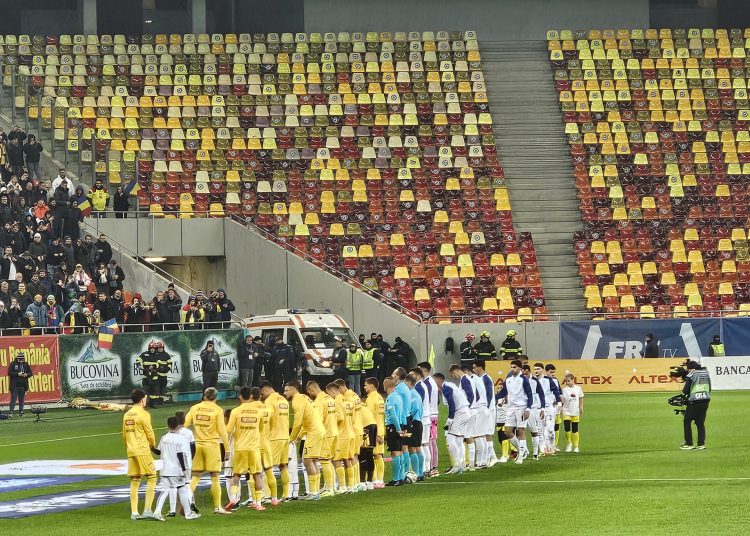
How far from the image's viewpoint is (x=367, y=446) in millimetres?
24141

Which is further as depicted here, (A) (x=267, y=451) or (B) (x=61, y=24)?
(B) (x=61, y=24)

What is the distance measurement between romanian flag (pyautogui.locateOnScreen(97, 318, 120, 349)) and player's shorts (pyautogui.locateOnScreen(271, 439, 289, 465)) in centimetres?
1684

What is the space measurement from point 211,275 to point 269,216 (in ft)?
9.49

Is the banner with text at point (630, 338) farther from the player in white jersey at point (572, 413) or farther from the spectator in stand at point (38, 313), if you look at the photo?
the spectator in stand at point (38, 313)

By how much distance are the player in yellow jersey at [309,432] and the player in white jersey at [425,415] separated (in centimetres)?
309

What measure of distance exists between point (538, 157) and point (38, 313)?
2245 cm

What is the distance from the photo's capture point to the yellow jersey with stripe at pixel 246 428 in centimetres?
2127

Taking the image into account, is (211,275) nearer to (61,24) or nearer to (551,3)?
(61,24)

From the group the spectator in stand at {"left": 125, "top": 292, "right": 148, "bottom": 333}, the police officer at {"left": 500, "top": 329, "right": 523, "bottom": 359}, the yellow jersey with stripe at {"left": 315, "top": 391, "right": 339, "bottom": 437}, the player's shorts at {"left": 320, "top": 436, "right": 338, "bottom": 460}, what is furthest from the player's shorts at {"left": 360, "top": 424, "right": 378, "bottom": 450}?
the police officer at {"left": 500, "top": 329, "right": 523, "bottom": 359}

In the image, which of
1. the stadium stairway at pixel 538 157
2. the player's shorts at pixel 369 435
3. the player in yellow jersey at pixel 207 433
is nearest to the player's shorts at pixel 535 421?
the player's shorts at pixel 369 435

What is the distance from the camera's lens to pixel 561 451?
30266 millimetres

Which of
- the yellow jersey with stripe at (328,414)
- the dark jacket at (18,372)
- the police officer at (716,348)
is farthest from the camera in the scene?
the police officer at (716,348)

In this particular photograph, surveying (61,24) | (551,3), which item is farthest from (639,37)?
(61,24)

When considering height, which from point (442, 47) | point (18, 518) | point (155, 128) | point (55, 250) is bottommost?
point (18, 518)
